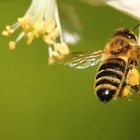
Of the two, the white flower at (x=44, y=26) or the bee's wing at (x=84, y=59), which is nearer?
the bee's wing at (x=84, y=59)

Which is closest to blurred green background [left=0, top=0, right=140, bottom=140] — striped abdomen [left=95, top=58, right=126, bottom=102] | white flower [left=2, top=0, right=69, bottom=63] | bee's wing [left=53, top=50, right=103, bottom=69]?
white flower [left=2, top=0, right=69, bottom=63]

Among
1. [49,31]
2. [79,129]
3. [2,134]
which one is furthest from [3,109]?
[49,31]

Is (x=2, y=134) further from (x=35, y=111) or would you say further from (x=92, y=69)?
(x=92, y=69)

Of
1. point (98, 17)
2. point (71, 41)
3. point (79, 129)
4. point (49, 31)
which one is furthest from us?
point (79, 129)

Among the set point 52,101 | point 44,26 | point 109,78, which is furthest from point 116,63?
point 52,101

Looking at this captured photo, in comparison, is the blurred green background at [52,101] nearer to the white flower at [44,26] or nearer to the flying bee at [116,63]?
the white flower at [44,26]

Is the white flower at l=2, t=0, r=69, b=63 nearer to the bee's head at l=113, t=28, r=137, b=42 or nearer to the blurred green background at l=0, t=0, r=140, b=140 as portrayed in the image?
the bee's head at l=113, t=28, r=137, b=42

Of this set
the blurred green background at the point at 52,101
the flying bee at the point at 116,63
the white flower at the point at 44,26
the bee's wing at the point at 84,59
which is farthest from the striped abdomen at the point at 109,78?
the blurred green background at the point at 52,101

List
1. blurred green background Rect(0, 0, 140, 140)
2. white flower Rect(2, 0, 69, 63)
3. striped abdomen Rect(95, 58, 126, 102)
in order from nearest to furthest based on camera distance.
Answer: striped abdomen Rect(95, 58, 126, 102), white flower Rect(2, 0, 69, 63), blurred green background Rect(0, 0, 140, 140)
